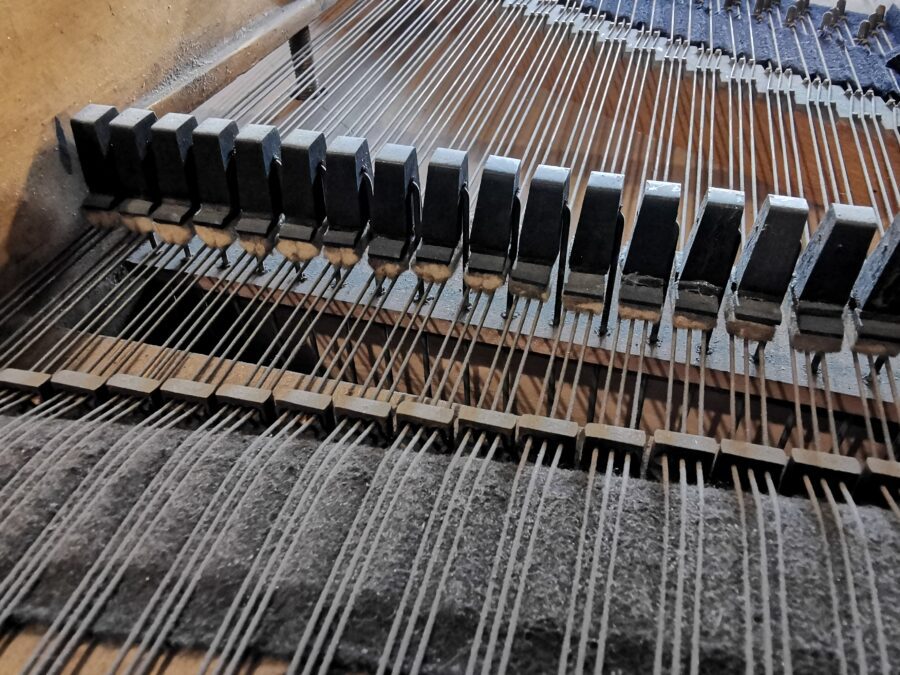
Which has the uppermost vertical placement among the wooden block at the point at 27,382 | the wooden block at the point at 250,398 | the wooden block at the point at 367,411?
the wooden block at the point at 367,411

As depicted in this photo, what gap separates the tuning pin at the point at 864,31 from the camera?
8.37 feet

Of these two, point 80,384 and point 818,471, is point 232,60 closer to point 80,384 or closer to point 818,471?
point 80,384

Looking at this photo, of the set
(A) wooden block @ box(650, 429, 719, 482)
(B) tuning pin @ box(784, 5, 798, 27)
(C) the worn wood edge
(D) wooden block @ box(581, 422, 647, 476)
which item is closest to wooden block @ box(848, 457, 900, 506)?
(A) wooden block @ box(650, 429, 719, 482)

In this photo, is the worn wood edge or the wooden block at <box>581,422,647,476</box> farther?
the worn wood edge

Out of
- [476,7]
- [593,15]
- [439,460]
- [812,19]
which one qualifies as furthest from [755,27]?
[439,460]

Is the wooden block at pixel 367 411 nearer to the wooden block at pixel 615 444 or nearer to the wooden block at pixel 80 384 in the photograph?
the wooden block at pixel 615 444

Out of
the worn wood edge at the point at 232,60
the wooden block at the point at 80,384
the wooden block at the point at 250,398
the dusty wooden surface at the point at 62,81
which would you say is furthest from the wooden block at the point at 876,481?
the worn wood edge at the point at 232,60

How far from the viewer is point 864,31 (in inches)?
101

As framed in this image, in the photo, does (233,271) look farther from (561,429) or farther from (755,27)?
(755,27)

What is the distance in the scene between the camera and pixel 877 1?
10.2 feet

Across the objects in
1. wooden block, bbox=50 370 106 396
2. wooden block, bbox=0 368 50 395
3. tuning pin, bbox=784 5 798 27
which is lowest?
wooden block, bbox=0 368 50 395

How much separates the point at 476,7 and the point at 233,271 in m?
1.70

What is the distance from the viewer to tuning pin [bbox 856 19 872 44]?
8.37 ft

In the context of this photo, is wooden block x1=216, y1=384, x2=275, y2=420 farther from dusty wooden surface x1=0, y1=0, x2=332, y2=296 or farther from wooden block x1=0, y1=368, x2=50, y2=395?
dusty wooden surface x1=0, y1=0, x2=332, y2=296
